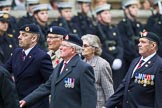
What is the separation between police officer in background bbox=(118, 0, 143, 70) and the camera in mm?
15930

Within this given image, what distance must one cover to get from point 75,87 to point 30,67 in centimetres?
168

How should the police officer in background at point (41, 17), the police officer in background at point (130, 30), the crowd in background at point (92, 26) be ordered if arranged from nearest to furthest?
the crowd in background at point (92, 26) < the police officer in background at point (41, 17) < the police officer in background at point (130, 30)

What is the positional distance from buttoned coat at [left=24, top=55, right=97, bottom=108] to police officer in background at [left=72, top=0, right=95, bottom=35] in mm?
6231

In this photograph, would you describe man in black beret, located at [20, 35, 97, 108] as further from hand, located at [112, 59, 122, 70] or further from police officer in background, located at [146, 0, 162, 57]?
police officer in background, located at [146, 0, 162, 57]

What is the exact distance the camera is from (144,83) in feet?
31.8

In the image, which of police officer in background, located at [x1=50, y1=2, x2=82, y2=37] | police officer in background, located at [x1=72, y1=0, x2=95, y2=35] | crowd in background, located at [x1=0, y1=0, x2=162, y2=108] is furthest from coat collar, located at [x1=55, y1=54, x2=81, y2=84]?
police officer in background, located at [x1=72, y1=0, x2=95, y2=35]

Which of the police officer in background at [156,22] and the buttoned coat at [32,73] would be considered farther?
the police officer in background at [156,22]

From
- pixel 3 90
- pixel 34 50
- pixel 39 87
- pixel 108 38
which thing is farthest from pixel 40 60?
pixel 108 38

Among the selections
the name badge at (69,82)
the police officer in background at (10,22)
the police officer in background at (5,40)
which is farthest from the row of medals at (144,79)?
the police officer in background at (10,22)

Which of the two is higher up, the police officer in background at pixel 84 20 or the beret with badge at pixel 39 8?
the beret with badge at pixel 39 8

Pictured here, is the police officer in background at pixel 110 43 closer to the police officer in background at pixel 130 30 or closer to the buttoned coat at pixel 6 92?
the police officer in background at pixel 130 30

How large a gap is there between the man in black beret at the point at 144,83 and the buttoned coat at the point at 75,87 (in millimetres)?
913

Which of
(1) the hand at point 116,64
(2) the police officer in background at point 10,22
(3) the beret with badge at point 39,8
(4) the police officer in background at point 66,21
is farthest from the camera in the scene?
(4) the police officer in background at point 66,21

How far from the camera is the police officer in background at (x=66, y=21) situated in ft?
50.1
